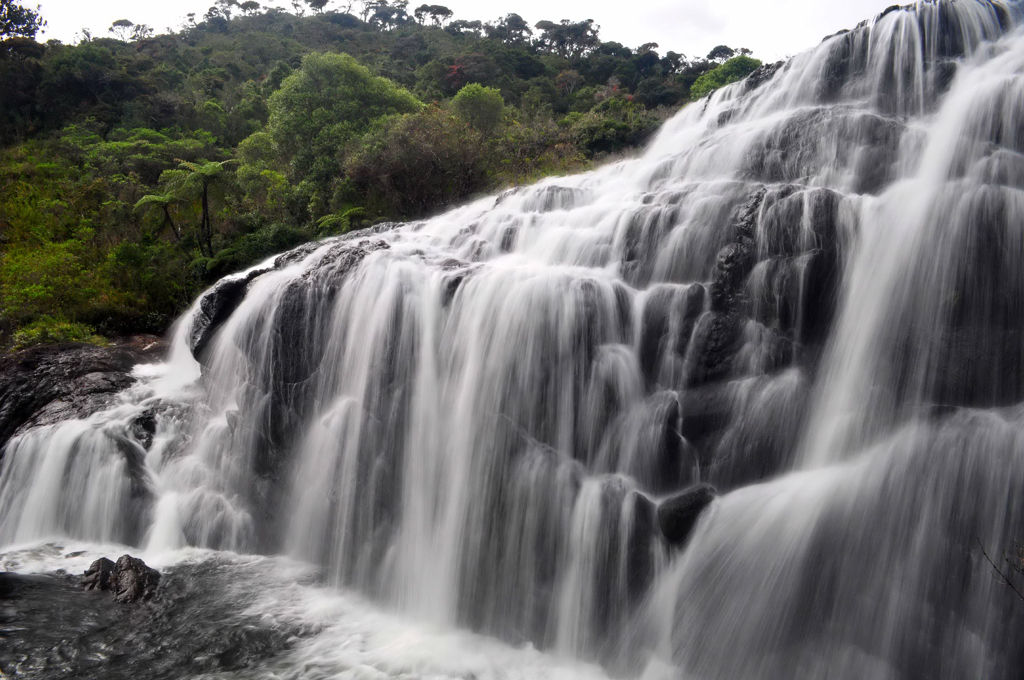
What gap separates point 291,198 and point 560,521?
15548 mm

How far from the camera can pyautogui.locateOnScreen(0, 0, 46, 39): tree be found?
31.3m

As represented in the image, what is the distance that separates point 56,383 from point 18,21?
109ft

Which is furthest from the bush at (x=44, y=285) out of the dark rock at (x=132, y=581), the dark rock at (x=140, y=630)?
the dark rock at (x=132, y=581)

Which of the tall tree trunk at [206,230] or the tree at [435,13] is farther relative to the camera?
the tree at [435,13]

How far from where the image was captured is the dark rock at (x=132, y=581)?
7176mm

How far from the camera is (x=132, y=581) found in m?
7.32

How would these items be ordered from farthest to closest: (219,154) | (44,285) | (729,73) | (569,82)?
1. (569,82)
2. (729,73)
3. (219,154)
4. (44,285)

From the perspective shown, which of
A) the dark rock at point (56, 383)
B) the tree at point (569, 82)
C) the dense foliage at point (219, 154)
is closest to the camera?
the dark rock at point (56, 383)

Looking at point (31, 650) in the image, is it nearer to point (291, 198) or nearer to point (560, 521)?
point (560, 521)

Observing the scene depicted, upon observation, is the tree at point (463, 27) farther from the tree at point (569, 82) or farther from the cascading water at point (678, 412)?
the cascading water at point (678, 412)

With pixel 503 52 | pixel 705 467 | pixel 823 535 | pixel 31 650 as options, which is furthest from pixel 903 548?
pixel 503 52

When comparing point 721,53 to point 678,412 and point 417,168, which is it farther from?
point 678,412

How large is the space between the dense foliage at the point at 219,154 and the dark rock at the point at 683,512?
1226cm

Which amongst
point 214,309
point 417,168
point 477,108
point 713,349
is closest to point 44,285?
point 214,309
